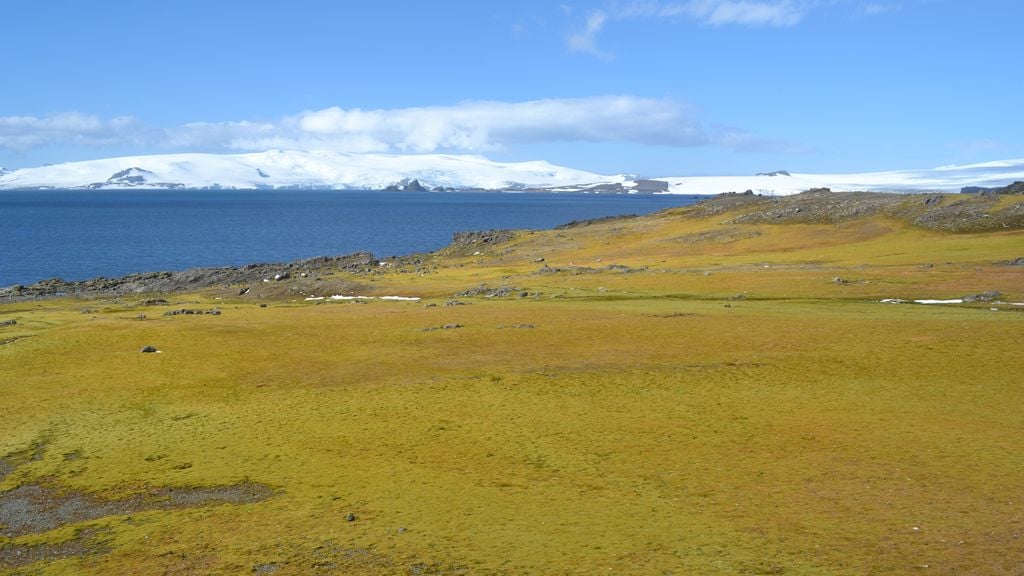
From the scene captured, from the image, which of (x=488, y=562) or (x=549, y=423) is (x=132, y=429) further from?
(x=488, y=562)

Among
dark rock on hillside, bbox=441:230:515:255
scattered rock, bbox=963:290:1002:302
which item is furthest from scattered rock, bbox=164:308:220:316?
dark rock on hillside, bbox=441:230:515:255

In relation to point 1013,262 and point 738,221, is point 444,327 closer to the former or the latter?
point 1013,262

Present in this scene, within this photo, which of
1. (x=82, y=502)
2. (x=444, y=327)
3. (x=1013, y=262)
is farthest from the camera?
(x=1013, y=262)

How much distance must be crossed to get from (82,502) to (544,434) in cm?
1538

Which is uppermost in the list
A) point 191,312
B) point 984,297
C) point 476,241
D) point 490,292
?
point 476,241

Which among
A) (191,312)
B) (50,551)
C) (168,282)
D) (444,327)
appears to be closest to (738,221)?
(444,327)

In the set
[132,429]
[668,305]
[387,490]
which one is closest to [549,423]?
[387,490]

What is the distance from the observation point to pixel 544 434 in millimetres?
30875

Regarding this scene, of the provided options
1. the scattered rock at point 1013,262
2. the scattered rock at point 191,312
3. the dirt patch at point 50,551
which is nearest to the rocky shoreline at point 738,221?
the scattered rock at point 191,312

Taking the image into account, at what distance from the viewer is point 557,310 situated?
6047cm

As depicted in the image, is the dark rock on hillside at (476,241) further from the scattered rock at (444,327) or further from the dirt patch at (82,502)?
the dirt patch at (82,502)

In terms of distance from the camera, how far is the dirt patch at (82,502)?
77.7 feet

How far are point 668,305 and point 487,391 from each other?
92.9 feet

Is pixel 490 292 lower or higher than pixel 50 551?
higher
